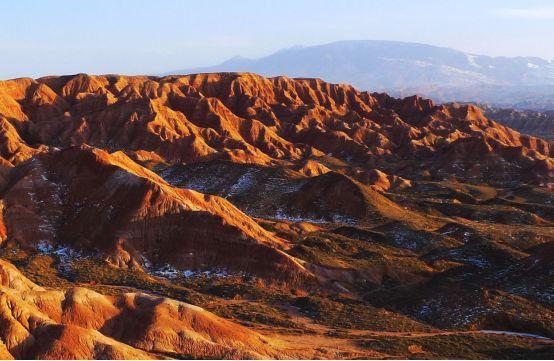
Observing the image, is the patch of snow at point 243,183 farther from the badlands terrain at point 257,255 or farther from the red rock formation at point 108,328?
the red rock formation at point 108,328

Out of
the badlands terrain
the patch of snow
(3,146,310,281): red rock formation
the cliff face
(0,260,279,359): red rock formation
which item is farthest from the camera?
the cliff face

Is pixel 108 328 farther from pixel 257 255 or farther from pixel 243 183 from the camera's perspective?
pixel 243 183

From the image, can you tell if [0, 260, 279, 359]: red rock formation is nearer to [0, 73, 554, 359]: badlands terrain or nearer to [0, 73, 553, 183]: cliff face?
[0, 73, 554, 359]: badlands terrain

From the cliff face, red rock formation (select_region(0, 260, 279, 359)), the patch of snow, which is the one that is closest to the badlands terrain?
red rock formation (select_region(0, 260, 279, 359))

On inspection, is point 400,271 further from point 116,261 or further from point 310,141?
point 310,141

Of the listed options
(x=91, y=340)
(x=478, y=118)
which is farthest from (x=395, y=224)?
(x=478, y=118)

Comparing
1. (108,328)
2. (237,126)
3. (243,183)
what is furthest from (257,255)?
(237,126)

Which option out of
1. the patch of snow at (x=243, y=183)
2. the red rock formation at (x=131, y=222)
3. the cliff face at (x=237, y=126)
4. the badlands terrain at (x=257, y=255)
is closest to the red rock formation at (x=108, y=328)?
the badlands terrain at (x=257, y=255)

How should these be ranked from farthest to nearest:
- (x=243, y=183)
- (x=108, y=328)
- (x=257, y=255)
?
(x=243, y=183) → (x=257, y=255) → (x=108, y=328)
